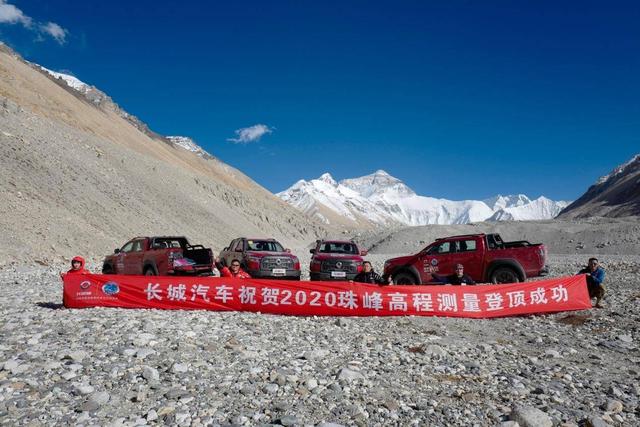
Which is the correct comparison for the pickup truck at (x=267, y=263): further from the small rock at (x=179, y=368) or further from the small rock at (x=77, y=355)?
the small rock at (x=179, y=368)

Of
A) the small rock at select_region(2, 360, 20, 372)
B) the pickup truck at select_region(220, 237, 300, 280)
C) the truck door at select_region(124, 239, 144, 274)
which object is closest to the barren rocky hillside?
the pickup truck at select_region(220, 237, 300, 280)

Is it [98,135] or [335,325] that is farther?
[98,135]

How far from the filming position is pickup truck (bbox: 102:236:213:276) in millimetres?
15195

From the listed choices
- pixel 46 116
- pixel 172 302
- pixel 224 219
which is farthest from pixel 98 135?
pixel 172 302

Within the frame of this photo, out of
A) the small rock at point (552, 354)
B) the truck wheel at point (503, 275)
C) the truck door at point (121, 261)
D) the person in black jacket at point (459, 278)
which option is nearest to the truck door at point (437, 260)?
the truck wheel at point (503, 275)

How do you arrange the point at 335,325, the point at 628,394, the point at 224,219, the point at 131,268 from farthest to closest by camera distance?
the point at 224,219
the point at 131,268
the point at 335,325
the point at 628,394

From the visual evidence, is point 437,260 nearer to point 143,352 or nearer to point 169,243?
point 169,243

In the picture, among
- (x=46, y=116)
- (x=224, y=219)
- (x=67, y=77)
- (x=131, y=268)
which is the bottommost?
(x=131, y=268)

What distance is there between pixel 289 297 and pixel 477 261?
24.9 feet

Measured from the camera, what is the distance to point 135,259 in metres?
16.8

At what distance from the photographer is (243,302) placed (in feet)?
39.5

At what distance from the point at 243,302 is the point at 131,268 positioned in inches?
281

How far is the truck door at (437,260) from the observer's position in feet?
53.4

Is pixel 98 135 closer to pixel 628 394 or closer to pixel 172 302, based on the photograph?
pixel 172 302
